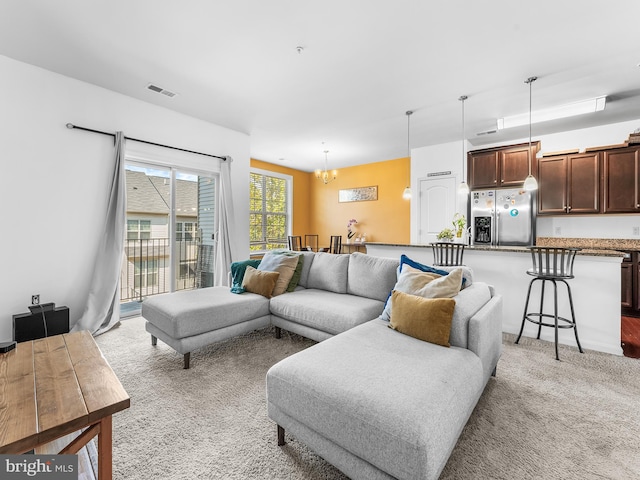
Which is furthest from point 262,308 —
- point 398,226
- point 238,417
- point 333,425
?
point 398,226

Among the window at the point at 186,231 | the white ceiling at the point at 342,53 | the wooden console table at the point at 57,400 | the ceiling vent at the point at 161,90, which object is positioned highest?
the ceiling vent at the point at 161,90

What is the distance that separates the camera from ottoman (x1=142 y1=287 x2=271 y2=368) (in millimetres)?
2441

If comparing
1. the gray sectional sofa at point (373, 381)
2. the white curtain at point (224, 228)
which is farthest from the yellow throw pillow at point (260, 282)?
the white curtain at point (224, 228)

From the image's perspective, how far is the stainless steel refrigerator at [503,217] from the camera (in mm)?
4766

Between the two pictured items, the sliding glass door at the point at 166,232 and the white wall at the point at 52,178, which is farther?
the sliding glass door at the point at 166,232

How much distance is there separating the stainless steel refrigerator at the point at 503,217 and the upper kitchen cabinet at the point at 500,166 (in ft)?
0.48

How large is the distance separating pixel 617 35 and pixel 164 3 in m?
3.66

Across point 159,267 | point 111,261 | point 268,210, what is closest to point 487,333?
point 111,261

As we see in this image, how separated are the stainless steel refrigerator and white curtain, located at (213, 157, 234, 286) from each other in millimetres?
4165

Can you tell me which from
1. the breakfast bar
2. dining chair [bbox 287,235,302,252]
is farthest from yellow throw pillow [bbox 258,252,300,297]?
dining chair [bbox 287,235,302,252]

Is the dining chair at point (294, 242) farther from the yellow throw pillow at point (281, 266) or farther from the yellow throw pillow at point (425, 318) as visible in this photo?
the yellow throw pillow at point (425, 318)

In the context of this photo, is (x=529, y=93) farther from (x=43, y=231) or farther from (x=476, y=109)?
(x=43, y=231)

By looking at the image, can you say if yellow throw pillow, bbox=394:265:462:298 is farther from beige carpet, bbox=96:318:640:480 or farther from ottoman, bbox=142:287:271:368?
ottoman, bbox=142:287:271:368

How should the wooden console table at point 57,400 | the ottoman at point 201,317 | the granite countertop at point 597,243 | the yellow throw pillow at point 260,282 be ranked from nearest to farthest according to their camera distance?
the wooden console table at point 57,400, the ottoman at point 201,317, the yellow throw pillow at point 260,282, the granite countertop at point 597,243
